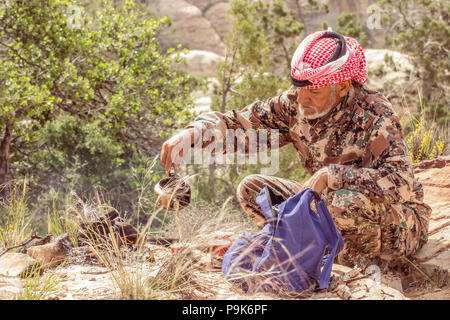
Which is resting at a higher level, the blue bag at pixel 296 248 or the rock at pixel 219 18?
the rock at pixel 219 18

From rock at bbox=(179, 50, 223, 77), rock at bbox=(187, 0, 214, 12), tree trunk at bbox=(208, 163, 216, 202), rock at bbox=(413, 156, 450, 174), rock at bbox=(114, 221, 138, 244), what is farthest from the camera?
rock at bbox=(187, 0, 214, 12)

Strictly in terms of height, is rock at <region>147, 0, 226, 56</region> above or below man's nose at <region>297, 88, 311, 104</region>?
above

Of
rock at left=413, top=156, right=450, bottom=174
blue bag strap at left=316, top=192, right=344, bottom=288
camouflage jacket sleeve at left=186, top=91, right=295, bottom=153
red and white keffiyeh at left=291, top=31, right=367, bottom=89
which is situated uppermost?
red and white keffiyeh at left=291, top=31, right=367, bottom=89

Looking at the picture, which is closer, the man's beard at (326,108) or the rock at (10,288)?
the rock at (10,288)

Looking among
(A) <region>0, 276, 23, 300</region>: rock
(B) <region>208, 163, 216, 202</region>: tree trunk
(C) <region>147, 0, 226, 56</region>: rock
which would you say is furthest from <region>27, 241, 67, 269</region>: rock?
(C) <region>147, 0, 226, 56</region>: rock

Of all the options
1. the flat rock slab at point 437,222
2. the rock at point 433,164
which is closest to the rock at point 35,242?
the flat rock slab at point 437,222

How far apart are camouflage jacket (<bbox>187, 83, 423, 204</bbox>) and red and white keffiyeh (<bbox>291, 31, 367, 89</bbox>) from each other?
0.51 ft

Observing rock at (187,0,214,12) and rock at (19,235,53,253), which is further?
rock at (187,0,214,12)

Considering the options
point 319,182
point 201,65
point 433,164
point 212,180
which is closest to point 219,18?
point 201,65

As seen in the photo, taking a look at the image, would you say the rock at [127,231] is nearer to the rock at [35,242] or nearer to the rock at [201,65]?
the rock at [35,242]

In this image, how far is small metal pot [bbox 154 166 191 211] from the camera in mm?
2410

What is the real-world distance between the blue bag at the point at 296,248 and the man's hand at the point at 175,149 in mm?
557

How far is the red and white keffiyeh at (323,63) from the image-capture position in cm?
240

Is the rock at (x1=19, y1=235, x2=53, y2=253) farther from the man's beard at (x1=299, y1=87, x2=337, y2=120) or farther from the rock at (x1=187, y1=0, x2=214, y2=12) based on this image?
the rock at (x1=187, y1=0, x2=214, y2=12)
